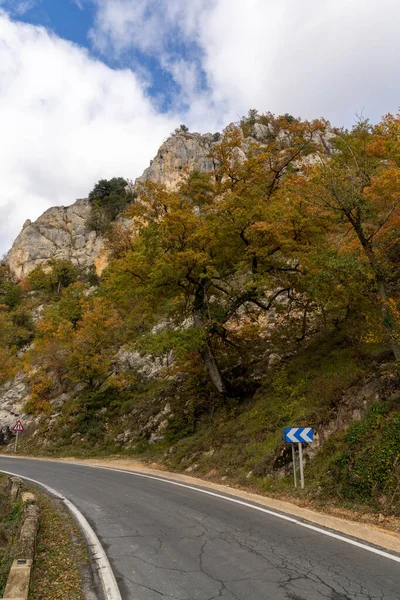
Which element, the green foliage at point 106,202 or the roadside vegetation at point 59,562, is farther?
the green foliage at point 106,202

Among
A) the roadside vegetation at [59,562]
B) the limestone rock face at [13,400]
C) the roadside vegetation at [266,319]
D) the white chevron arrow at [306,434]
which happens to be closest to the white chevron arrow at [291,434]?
the white chevron arrow at [306,434]

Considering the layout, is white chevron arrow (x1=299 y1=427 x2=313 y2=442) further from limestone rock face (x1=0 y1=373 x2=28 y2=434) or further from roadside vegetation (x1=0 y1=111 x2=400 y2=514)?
limestone rock face (x1=0 y1=373 x2=28 y2=434)

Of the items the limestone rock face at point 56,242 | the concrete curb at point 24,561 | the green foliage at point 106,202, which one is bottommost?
the concrete curb at point 24,561

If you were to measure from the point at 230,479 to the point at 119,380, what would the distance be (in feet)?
56.4

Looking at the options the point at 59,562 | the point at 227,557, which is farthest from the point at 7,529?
the point at 227,557

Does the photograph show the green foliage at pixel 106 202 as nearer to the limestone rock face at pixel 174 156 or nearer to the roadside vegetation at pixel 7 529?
the limestone rock face at pixel 174 156

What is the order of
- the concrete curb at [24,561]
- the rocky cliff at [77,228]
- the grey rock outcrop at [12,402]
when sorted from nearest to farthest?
the concrete curb at [24,561], the grey rock outcrop at [12,402], the rocky cliff at [77,228]

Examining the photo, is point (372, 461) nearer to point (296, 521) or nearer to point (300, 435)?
point (300, 435)

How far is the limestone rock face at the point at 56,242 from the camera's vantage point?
73469 mm

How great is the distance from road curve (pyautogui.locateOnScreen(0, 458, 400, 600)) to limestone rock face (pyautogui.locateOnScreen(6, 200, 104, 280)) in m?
65.9

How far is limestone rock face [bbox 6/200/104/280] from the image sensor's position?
73.5 metres

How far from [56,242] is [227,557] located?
3083 inches

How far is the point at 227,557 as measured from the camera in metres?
5.55

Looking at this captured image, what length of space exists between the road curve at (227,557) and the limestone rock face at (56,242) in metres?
65.9
